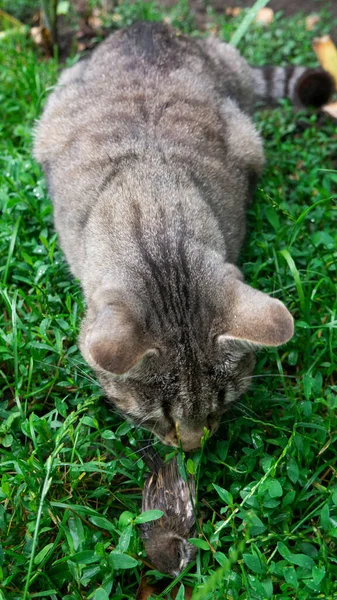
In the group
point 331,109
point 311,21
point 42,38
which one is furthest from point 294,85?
point 42,38

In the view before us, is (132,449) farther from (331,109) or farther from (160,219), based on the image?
(331,109)

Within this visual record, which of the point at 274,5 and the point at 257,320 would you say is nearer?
the point at 257,320

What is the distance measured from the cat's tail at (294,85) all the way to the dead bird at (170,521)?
300cm

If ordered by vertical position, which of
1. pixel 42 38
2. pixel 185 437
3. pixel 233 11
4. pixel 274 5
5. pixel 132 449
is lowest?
pixel 132 449

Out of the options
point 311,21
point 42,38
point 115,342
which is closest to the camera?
point 115,342

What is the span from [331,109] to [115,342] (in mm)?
3097

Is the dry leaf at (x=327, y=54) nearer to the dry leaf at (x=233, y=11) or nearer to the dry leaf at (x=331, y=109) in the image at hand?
the dry leaf at (x=331, y=109)

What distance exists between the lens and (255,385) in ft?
9.33

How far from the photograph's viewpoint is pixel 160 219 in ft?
8.18

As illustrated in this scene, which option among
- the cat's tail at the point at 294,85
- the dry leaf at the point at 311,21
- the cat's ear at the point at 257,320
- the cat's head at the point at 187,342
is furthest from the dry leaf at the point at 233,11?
the cat's ear at the point at 257,320

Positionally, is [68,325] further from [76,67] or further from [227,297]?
[76,67]

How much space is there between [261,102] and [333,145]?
2.79 feet

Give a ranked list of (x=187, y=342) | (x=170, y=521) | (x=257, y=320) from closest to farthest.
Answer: (x=257, y=320) → (x=187, y=342) → (x=170, y=521)

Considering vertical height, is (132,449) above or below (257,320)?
below
